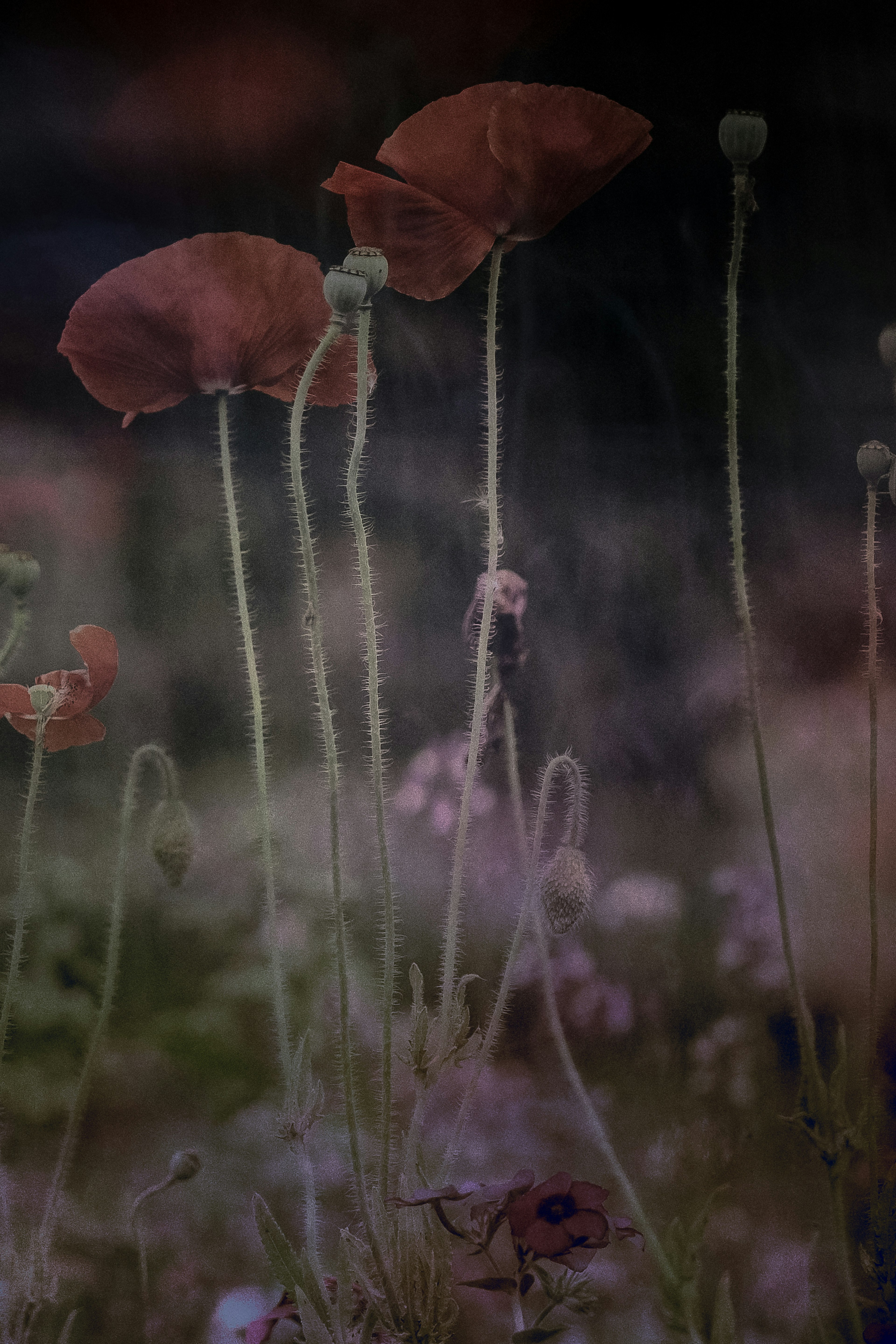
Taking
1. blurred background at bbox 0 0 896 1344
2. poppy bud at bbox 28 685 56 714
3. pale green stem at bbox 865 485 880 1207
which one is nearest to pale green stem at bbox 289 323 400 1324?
blurred background at bbox 0 0 896 1344

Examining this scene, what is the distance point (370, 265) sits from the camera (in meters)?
0.90

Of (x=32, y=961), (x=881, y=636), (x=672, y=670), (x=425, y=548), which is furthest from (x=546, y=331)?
(x=32, y=961)

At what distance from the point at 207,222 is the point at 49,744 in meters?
0.53

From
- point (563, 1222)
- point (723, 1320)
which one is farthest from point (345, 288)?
point (723, 1320)

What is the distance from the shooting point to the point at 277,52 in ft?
3.17

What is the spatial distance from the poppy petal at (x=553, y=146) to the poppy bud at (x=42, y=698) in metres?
0.63

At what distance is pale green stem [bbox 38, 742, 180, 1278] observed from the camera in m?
0.92

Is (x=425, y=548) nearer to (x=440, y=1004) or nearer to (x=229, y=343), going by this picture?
(x=229, y=343)

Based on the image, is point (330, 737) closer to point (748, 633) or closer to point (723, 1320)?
point (748, 633)

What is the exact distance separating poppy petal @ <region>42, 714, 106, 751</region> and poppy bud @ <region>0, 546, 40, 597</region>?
0.42 ft

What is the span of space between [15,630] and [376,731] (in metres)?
0.36

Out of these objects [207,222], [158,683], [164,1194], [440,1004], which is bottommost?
[164,1194]

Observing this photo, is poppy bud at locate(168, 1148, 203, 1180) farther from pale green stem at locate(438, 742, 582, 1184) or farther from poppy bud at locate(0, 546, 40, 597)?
poppy bud at locate(0, 546, 40, 597)

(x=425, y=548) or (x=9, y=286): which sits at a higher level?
(x=9, y=286)
